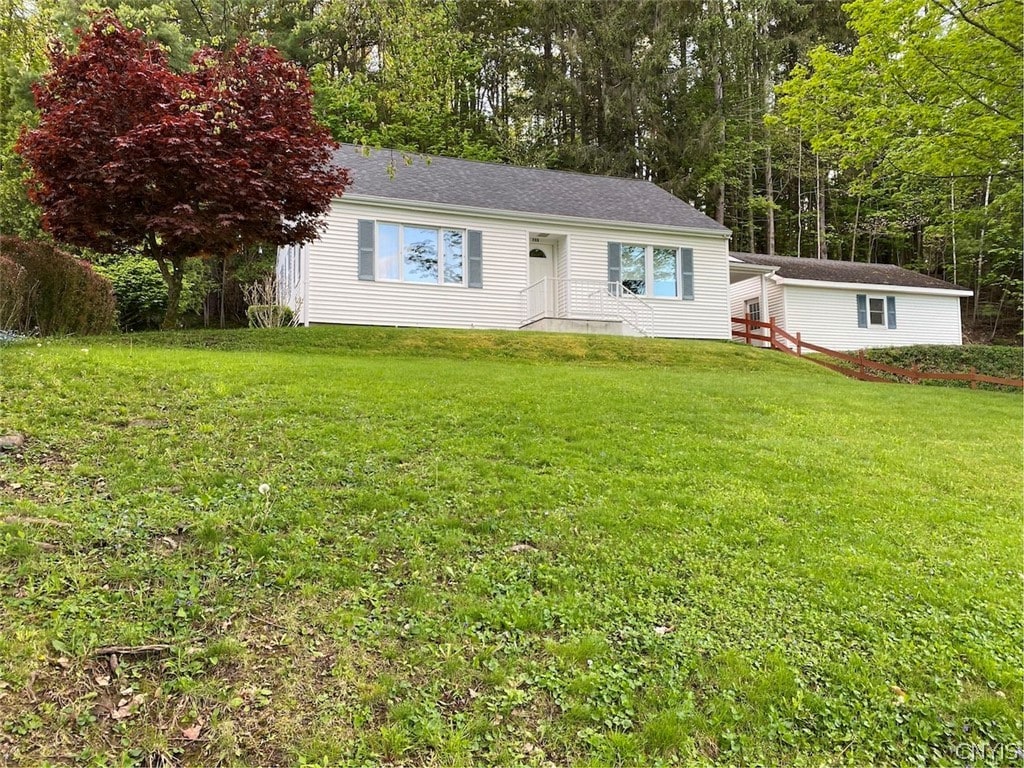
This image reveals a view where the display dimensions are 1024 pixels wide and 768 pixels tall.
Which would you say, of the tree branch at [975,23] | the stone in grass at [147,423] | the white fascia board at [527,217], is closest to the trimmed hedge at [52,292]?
the white fascia board at [527,217]

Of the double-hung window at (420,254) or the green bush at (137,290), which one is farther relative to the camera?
the green bush at (137,290)

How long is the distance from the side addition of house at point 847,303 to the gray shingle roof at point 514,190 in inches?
140

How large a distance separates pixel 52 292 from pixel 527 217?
9.67 meters

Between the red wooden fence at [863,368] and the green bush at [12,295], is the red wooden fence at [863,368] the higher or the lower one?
the lower one

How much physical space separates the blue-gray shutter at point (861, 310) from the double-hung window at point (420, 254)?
13.2 m

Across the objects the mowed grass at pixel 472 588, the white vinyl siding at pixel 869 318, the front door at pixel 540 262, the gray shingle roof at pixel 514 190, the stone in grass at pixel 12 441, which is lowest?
the mowed grass at pixel 472 588

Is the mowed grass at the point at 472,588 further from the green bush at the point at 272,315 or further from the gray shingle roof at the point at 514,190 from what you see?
the gray shingle roof at the point at 514,190

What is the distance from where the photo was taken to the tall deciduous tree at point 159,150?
916 centimetres

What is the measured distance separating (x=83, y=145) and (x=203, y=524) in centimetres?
841

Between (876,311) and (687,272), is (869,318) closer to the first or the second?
(876,311)

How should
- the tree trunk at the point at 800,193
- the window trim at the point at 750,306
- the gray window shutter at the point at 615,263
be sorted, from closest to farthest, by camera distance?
the gray window shutter at the point at 615,263, the window trim at the point at 750,306, the tree trunk at the point at 800,193

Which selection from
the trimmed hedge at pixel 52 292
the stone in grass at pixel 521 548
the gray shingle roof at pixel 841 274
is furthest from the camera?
the gray shingle roof at pixel 841 274

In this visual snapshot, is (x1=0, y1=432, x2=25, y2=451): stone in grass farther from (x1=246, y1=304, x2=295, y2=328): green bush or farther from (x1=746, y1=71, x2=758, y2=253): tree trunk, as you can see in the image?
(x1=746, y1=71, x2=758, y2=253): tree trunk

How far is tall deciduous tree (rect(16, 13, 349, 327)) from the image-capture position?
916 cm
